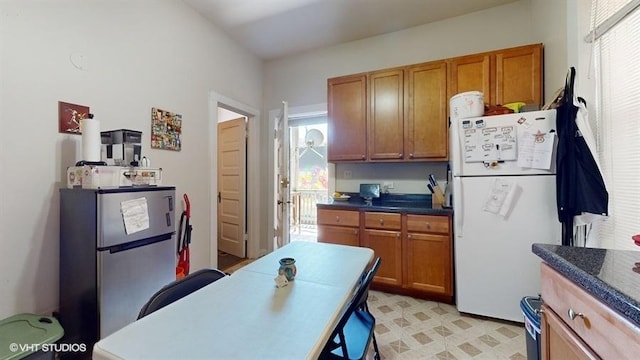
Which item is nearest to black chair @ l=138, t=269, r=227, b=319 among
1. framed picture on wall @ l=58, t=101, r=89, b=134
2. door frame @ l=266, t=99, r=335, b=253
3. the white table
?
the white table

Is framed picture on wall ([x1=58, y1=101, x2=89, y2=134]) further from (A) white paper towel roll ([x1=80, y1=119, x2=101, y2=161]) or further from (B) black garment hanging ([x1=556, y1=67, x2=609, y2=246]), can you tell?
(B) black garment hanging ([x1=556, y1=67, x2=609, y2=246])

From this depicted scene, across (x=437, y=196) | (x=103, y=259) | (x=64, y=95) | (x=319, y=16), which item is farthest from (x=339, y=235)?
(x=64, y=95)

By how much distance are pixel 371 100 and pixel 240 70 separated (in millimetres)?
1863

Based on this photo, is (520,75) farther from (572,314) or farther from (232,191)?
(232,191)

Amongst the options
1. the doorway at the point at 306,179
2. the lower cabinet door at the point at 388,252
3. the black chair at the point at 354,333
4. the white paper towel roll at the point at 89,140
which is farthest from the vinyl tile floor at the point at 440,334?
the doorway at the point at 306,179

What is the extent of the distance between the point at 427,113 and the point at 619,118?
143 cm

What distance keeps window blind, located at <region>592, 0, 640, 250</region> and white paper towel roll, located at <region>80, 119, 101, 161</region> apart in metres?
3.20

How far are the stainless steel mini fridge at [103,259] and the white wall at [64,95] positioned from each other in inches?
6.4

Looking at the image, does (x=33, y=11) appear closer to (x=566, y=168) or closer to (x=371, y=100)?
(x=371, y=100)

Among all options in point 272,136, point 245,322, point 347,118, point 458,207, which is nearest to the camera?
point 245,322

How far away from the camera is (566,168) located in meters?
1.76

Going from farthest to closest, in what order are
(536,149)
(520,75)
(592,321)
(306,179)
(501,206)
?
(306,179) → (520,75) → (501,206) → (536,149) → (592,321)

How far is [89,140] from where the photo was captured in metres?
1.77

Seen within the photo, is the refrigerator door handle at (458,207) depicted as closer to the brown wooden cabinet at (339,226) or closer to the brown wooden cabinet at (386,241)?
the brown wooden cabinet at (386,241)
